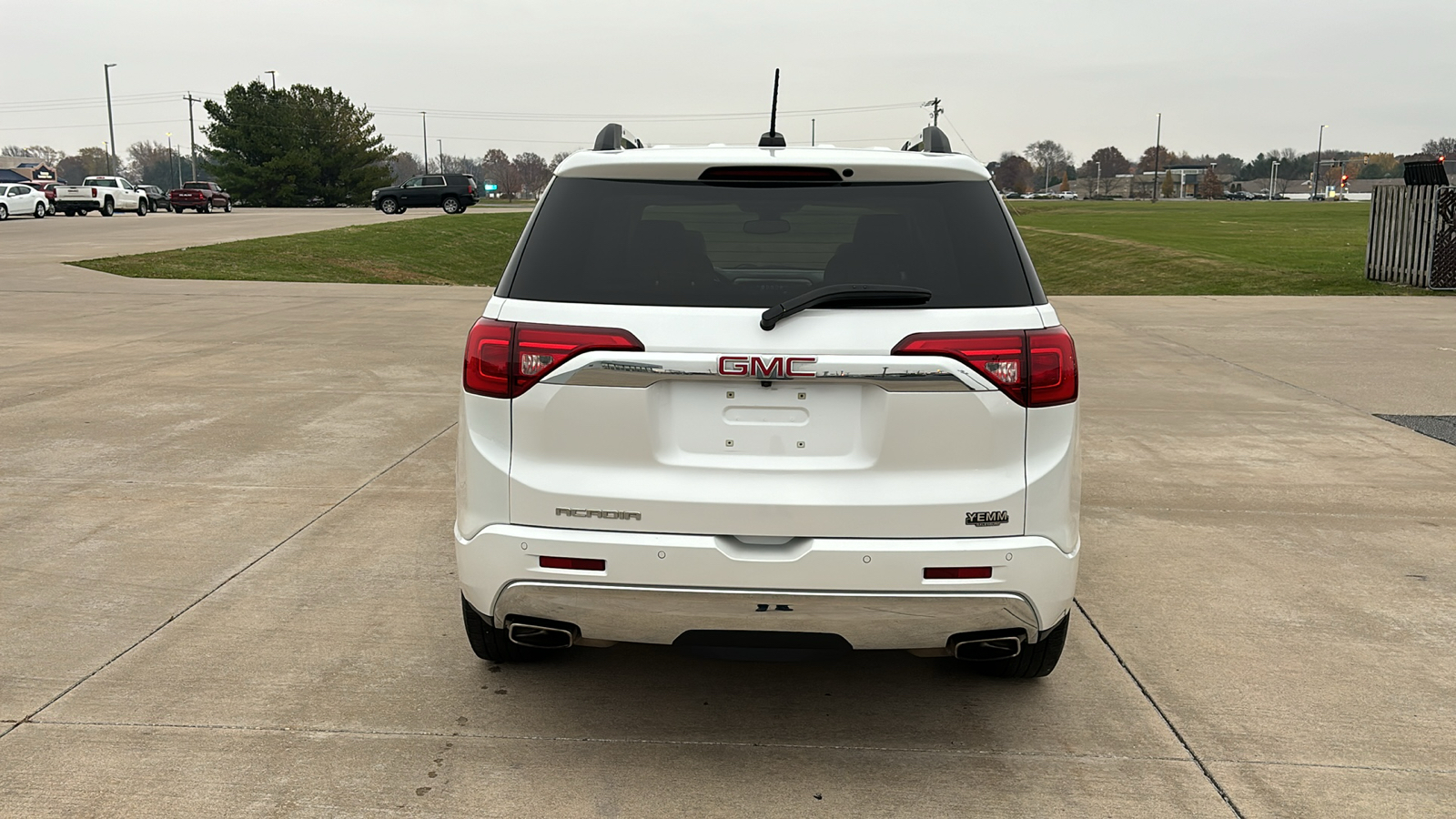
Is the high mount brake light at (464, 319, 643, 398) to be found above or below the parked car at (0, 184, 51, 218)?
below

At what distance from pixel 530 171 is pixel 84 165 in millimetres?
63944

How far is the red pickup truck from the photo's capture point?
187 feet

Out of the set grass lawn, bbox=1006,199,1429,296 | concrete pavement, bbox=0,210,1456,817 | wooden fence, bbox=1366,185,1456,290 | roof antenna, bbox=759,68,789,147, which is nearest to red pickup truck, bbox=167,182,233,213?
grass lawn, bbox=1006,199,1429,296

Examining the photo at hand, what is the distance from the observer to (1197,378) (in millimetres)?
10828

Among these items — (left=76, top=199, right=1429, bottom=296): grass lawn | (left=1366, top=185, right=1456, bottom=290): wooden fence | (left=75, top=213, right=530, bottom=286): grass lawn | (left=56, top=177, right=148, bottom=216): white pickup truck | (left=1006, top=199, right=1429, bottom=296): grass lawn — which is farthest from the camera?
(left=56, top=177, right=148, bottom=216): white pickup truck

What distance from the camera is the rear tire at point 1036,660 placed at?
3.82m

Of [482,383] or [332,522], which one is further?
[332,522]

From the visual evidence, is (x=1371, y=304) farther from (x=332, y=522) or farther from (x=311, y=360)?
(x=332, y=522)

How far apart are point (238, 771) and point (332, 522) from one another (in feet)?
8.72

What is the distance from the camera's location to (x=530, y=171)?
172 m

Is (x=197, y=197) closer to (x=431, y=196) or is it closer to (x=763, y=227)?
(x=431, y=196)

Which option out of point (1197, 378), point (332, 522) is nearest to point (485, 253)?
point (1197, 378)

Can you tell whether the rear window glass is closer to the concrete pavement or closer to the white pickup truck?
the concrete pavement

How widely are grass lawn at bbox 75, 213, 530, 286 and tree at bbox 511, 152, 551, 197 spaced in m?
131
